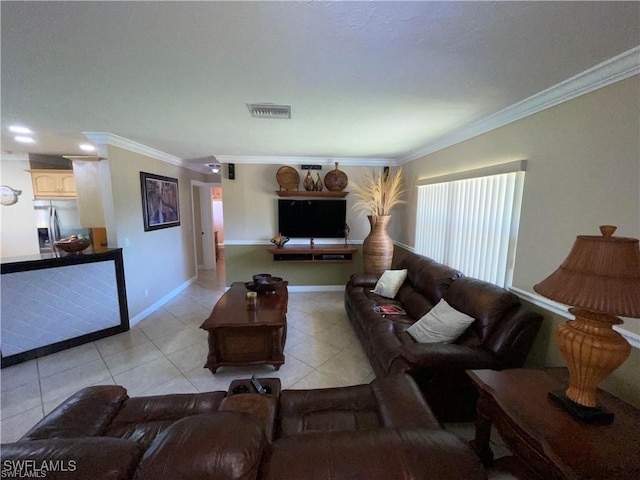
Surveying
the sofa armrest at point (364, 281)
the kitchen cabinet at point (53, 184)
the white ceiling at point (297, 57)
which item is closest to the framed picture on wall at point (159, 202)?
the white ceiling at point (297, 57)

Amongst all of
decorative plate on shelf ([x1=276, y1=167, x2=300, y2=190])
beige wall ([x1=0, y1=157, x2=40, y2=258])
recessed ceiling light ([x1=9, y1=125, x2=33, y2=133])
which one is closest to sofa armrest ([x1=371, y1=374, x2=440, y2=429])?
decorative plate on shelf ([x1=276, y1=167, x2=300, y2=190])

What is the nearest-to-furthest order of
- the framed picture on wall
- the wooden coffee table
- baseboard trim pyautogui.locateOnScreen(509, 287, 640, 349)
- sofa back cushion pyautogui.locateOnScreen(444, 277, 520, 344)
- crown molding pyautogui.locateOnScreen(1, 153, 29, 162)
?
baseboard trim pyautogui.locateOnScreen(509, 287, 640, 349)
sofa back cushion pyautogui.locateOnScreen(444, 277, 520, 344)
the wooden coffee table
the framed picture on wall
crown molding pyautogui.locateOnScreen(1, 153, 29, 162)

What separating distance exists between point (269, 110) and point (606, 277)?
2365 mm

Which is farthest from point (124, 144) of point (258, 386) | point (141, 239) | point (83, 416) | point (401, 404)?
point (401, 404)

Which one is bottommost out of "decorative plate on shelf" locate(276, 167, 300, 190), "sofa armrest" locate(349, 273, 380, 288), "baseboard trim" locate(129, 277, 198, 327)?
"baseboard trim" locate(129, 277, 198, 327)

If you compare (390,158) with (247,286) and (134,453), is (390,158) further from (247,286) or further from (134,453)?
(134,453)

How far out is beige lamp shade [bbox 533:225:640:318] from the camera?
3.31ft

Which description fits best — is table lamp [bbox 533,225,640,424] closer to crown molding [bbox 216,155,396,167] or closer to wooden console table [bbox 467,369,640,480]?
wooden console table [bbox 467,369,640,480]

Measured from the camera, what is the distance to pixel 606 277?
104 cm

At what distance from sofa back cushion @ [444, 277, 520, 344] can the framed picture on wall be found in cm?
419

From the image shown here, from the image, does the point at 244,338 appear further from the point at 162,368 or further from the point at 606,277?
the point at 606,277

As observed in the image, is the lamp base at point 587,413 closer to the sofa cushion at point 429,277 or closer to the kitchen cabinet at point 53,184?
the sofa cushion at point 429,277

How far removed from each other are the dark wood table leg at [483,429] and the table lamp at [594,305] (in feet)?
1.06

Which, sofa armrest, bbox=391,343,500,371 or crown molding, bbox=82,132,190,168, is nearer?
sofa armrest, bbox=391,343,500,371
